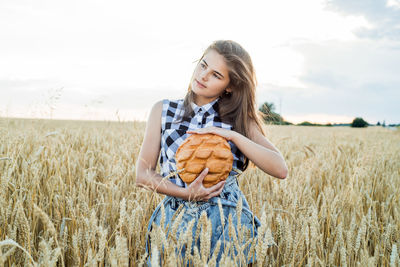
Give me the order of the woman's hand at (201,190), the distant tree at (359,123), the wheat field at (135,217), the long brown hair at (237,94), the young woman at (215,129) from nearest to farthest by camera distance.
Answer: the wheat field at (135,217)
the woman's hand at (201,190)
the young woman at (215,129)
the long brown hair at (237,94)
the distant tree at (359,123)

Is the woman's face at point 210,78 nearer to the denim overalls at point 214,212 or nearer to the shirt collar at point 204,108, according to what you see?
the shirt collar at point 204,108

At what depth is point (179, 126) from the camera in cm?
182

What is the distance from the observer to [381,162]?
368 cm

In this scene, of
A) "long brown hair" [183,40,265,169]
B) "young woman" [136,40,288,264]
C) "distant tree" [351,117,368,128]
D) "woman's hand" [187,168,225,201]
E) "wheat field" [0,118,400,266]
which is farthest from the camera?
"distant tree" [351,117,368,128]

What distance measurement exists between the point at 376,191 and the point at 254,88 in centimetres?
153

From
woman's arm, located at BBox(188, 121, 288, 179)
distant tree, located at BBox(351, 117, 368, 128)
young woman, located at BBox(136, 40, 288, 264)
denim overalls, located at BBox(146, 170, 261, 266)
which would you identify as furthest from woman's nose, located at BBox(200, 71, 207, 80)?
distant tree, located at BBox(351, 117, 368, 128)

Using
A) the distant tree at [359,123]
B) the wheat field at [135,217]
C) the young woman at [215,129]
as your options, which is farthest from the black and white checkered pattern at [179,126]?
the distant tree at [359,123]

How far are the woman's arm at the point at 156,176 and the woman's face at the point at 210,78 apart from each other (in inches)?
11.4

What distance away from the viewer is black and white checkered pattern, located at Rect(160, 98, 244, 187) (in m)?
1.77

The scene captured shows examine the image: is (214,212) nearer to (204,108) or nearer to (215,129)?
(215,129)

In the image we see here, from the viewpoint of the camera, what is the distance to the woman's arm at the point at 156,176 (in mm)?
1508

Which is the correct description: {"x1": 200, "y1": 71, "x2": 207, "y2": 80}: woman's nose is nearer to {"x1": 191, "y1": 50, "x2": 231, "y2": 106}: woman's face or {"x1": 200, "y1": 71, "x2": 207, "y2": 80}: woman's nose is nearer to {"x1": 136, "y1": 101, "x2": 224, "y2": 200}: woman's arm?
{"x1": 191, "y1": 50, "x2": 231, "y2": 106}: woman's face

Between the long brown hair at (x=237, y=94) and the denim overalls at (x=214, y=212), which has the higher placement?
the long brown hair at (x=237, y=94)

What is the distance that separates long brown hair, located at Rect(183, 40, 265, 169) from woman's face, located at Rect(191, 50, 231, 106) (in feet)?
0.15
